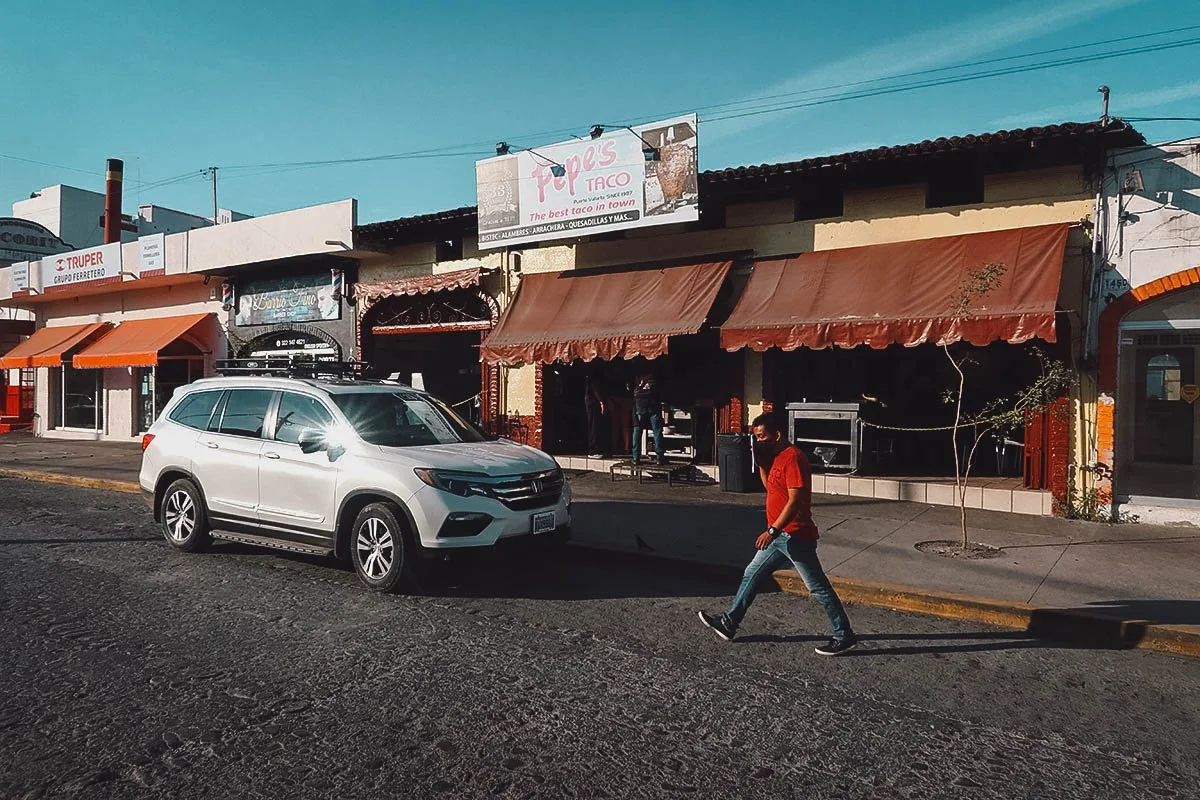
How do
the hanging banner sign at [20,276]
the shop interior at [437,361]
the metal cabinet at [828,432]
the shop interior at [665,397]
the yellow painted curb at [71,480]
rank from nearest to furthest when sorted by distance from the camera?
the metal cabinet at [828,432]
the yellow painted curb at [71,480]
the shop interior at [665,397]
the shop interior at [437,361]
the hanging banner sign at [20,276]

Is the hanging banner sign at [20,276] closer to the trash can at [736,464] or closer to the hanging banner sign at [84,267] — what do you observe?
the hanging banner sign at [84,267]

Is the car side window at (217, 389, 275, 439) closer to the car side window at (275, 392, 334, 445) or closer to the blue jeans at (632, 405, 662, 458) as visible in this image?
the car side window at (275, 392, 334, 445)

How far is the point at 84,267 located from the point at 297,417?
19.3 meters

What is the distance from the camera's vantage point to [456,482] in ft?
20.8

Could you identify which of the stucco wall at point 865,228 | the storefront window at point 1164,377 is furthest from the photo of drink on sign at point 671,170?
the storefront window at point 1164,377

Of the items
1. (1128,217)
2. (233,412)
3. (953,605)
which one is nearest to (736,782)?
(953,605)

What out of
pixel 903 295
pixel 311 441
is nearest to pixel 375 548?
pixel 311 441

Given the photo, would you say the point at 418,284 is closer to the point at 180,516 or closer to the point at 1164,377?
the point at 180,516

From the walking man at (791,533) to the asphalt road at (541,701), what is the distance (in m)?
0.25

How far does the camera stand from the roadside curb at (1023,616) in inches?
212

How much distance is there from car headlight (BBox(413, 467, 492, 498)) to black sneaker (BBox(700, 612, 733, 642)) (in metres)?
2.05

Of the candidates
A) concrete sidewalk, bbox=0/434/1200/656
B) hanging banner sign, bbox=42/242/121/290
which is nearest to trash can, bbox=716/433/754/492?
concrete sidewalk, bbox=0/434/1200/656

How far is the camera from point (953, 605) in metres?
6.11

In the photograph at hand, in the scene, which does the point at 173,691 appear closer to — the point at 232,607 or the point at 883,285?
the point at 232,607
